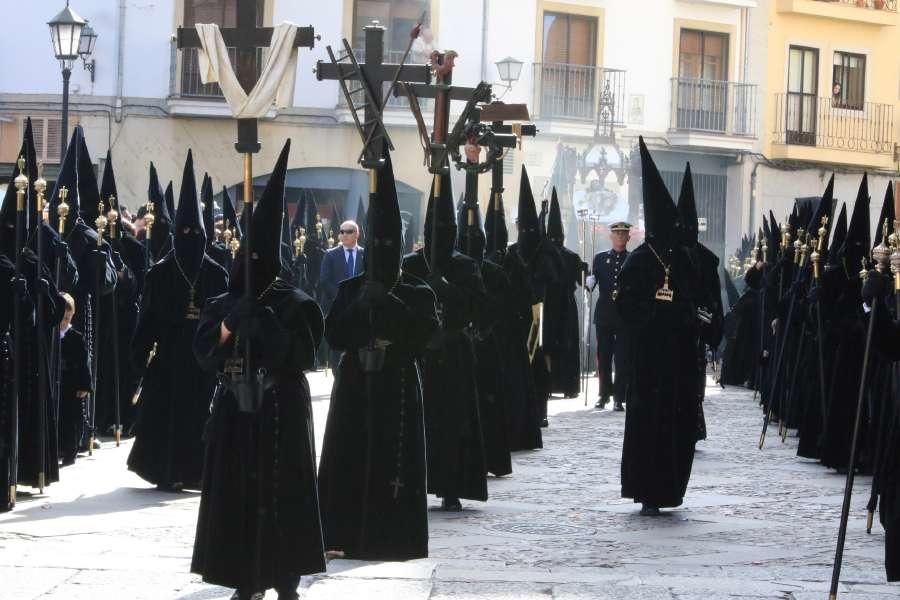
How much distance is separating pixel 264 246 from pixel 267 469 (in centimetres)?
103

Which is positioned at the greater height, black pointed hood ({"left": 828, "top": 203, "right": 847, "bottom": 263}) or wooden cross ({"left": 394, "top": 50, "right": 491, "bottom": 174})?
wooden cross ({"left": 394, "top": 50, "right": 491, "bottom": 174})

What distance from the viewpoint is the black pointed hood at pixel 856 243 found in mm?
12773

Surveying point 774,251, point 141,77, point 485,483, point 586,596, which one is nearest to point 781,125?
point 141,77

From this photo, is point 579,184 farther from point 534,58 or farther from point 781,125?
point 781,125

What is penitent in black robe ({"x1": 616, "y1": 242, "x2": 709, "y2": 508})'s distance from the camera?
11.9 m

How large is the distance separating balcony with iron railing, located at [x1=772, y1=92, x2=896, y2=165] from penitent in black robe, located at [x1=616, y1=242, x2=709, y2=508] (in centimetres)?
2890

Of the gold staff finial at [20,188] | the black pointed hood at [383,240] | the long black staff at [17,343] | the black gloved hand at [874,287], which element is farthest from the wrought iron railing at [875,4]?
the black gloved hand at [874,287]

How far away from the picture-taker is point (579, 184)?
34.1m

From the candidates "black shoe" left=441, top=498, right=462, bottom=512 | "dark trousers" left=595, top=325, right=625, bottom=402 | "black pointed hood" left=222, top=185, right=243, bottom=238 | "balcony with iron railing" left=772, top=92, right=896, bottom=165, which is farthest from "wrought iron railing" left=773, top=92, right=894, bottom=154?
"black shoe" left=441, top=498, right=462, bottom=512

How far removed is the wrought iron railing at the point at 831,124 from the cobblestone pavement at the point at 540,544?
26726mm

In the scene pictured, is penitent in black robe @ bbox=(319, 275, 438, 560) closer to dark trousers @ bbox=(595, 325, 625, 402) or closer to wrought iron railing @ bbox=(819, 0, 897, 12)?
dark trousers @ bbox=(595, 325, 625, 402)

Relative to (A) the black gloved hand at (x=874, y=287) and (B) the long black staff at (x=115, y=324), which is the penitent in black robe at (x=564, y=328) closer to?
(B) the long black staff at (x=115, y=324)

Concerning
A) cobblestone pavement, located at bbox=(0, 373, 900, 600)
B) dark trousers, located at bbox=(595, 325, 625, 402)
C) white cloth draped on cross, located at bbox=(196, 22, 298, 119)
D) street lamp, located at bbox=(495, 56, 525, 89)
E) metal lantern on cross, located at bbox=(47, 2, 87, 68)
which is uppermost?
street lamp, located at bbox=(495, 56, 525, 89)

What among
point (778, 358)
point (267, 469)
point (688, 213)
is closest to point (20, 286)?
point (267, 469)
